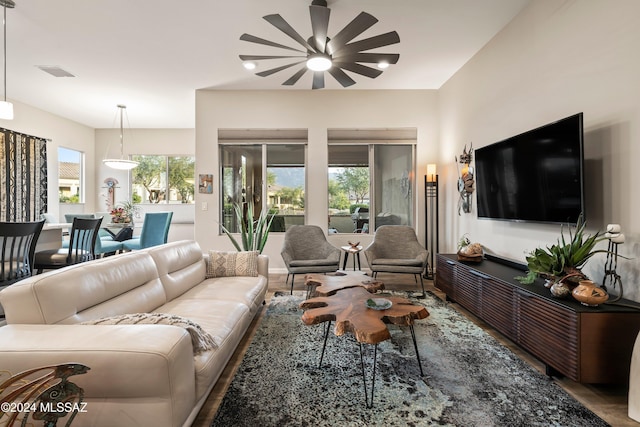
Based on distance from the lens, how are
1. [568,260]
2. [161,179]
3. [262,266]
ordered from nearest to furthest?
[568,260], [262,266], [161,179]

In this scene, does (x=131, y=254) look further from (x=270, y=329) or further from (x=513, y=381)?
(x=513, y=381)

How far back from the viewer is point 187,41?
11.6ft

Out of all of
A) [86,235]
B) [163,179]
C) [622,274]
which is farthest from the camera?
[163,179]

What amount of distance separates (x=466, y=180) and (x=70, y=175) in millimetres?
7915

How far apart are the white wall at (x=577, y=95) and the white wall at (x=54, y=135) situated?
738cm

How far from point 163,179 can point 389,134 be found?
215 inches

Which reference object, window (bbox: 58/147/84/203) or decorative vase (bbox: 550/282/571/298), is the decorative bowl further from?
window (bbox: 58/147/84/203)

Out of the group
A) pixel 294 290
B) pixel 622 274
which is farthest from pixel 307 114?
pixel 622 274

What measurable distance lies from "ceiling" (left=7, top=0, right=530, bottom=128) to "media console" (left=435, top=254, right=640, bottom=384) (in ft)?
8.63

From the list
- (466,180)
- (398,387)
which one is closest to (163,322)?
(398,387)

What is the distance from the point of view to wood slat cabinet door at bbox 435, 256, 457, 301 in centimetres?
340

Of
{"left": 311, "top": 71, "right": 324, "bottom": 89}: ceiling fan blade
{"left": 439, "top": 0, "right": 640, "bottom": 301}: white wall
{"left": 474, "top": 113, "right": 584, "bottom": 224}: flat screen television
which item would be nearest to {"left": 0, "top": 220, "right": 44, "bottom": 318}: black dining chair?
{"left": 311, "top": 71, "right": 324, "bottom": 89}: ceiling fan blade

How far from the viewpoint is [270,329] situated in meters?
2.77

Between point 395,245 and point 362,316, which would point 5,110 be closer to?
point 362,316
